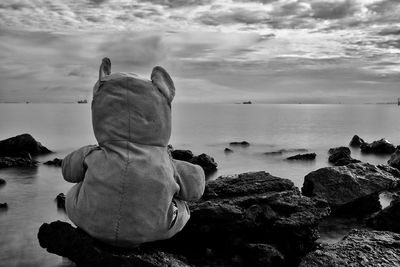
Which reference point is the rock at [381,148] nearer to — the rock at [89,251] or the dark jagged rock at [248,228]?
the dark jagged rock at [248,228]

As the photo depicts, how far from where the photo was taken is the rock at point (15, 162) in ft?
52.8

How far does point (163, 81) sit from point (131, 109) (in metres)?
0.53

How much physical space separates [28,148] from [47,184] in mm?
Result: 8566

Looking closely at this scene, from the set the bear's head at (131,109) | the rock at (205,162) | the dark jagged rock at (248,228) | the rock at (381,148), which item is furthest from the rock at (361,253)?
the rock at (381,148)

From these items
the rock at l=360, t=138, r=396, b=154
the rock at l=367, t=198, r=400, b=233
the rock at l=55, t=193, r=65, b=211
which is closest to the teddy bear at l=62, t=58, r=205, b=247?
the rock at l=367, t=198, r=400, b=233

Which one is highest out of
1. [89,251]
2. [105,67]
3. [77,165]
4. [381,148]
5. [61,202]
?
[105,67]

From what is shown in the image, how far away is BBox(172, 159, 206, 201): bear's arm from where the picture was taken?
4.86 m

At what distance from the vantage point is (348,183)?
9977 millimetres

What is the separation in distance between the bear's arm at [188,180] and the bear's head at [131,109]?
14.1 inches

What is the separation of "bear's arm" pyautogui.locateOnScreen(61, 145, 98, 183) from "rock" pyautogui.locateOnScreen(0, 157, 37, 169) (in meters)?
12.4

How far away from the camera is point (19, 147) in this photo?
20.2 metres

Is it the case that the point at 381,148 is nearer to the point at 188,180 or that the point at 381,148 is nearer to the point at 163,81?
the point at 188,180

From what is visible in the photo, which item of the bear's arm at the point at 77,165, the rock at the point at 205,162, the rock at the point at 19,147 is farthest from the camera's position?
the rock at the point at 19,147

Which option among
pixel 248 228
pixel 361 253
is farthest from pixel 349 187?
pixel 361 253
